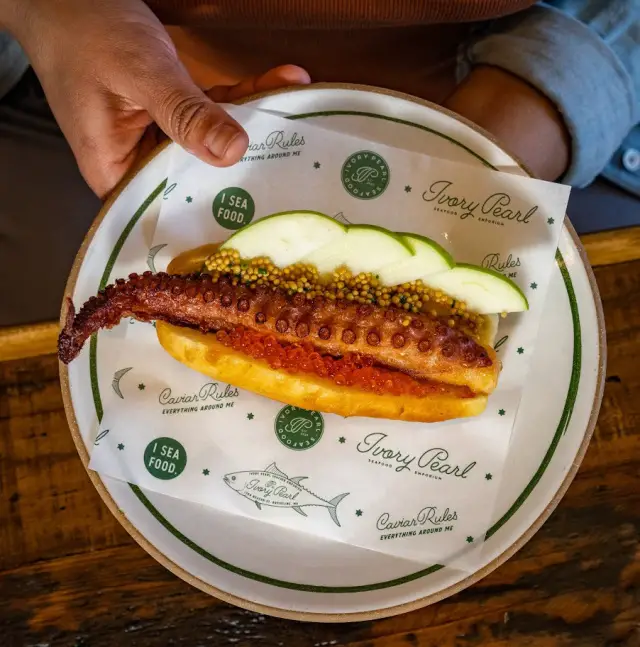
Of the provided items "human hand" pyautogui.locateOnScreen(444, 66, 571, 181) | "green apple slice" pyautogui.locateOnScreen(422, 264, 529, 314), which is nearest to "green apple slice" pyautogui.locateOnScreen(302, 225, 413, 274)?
"green apple slice" pyautogui.locateOnScreen(422, 264, 529, 314)

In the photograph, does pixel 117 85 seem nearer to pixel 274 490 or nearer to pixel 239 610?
pixel 274 490

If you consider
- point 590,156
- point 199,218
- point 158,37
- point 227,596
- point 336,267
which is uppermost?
point 158,37

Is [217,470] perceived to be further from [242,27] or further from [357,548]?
[242,27]

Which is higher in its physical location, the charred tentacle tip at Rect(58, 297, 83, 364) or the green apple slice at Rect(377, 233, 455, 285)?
the green apple slice at Rect(377, 233, 455, 285)

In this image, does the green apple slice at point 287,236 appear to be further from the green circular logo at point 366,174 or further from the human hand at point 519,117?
the human hand at point 519,117

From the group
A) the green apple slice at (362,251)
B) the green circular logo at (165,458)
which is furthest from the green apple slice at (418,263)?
the green circular logo at (165,458)

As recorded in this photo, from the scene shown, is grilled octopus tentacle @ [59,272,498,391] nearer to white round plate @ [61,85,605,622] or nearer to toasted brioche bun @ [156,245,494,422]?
toasted brioche bun @ [156,245,494,422]

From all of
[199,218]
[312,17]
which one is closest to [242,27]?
[312,17]
